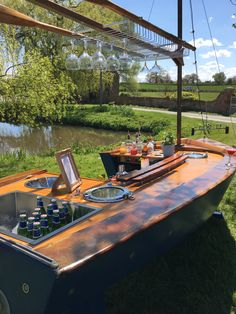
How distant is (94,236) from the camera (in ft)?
8.25

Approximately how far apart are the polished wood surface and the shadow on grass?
97cm

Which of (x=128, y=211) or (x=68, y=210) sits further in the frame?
(x=68, y=210)

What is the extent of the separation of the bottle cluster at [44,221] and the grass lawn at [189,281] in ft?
3.70

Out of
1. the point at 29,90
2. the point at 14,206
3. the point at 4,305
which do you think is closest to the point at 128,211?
the point at 4,305

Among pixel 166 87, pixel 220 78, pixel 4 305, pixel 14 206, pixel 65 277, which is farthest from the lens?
pixel 220 78

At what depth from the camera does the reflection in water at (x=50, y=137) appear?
1588 centimetres

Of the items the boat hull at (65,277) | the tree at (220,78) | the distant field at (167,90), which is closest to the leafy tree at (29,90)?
the boat hull at (65,277)

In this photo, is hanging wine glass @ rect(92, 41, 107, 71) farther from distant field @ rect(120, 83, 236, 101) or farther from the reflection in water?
distant field @ rect(120, 83, 236, 101)

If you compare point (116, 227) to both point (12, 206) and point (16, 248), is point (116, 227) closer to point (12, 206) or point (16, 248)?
point (16, 248)

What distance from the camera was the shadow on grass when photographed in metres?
3.50

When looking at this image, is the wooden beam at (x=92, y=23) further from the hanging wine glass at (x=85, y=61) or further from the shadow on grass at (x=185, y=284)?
the shadow on grass at (x=185, y=284)

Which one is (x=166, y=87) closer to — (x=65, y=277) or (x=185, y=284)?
(x=185, y=284)

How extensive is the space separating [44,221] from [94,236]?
53 cm

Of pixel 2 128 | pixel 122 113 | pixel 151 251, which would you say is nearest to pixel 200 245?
pixel 151 251
